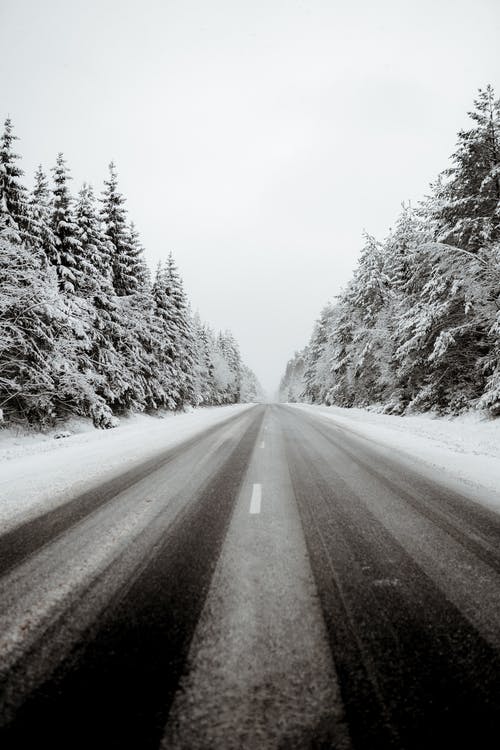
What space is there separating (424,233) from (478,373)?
6.71 m

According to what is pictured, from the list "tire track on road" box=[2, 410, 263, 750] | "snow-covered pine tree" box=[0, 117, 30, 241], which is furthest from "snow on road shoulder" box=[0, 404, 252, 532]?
"snow-covered pine tree" box=[0, 117, 30, 241]

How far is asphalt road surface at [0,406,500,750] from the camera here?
1609mm

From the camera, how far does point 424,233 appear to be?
52.9 ft

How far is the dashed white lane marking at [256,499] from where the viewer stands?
4.74m

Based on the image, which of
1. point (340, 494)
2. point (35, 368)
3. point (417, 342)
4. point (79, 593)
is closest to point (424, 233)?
point (417, 342)

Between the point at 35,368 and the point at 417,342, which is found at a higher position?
the point at 417,342

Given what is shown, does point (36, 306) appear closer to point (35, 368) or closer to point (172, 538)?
point (35, 368)

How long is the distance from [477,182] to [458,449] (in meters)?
12.0

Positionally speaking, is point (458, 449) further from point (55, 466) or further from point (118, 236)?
point (118, 236)

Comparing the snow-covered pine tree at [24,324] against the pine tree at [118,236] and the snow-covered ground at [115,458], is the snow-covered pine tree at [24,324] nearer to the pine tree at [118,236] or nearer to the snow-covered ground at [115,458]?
the snow-covered ground at [115,458]

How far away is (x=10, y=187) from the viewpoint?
41.9 ft

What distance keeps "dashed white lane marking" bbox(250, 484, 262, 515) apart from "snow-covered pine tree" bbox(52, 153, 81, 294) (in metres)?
13.5

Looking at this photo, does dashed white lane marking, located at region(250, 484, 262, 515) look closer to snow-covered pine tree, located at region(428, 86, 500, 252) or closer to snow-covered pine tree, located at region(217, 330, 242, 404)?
snow-covered pine tree, located at region(428, 86, 500, 252)

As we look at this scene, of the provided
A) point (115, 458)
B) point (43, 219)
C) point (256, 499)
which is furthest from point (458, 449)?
point (43, 219)
